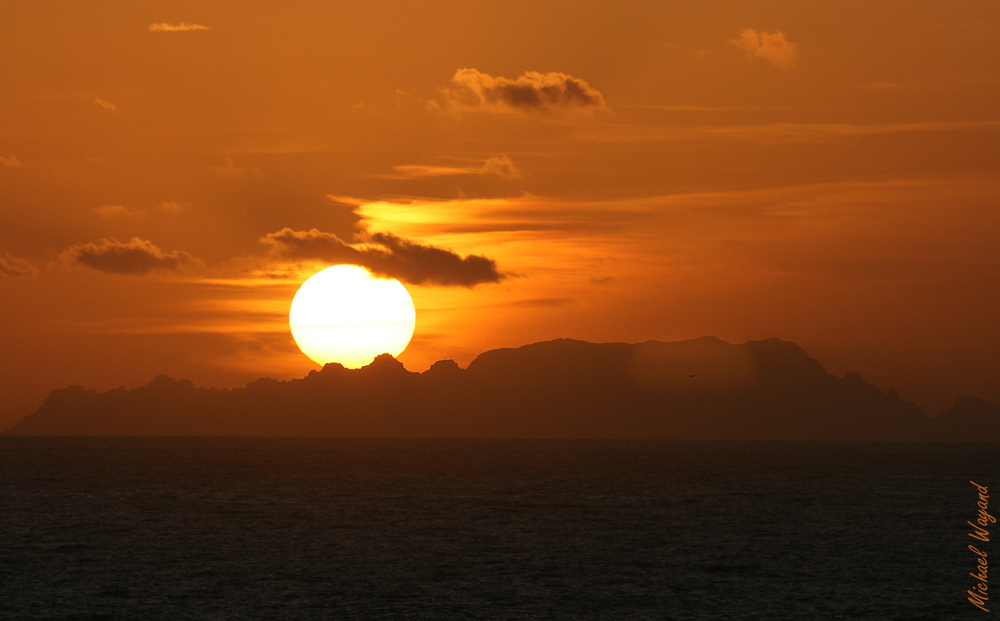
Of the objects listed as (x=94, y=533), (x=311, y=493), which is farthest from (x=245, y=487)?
(x=94, y=533)

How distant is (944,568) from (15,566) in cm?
7644

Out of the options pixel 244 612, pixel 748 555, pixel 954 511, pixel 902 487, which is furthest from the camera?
pixel 902 487

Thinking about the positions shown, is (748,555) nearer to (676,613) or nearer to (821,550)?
(821,550)

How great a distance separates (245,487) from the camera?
→ 179875 millimetres

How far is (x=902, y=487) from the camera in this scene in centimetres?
19600

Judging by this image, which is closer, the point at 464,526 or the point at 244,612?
the point at 244,612

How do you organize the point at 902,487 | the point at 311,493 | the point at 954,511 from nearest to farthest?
the point at 954,511, the point at 311,493, the point at 902,487

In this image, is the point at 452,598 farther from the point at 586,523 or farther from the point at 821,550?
the point at 586,523
